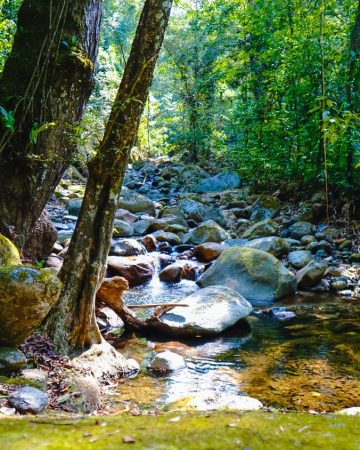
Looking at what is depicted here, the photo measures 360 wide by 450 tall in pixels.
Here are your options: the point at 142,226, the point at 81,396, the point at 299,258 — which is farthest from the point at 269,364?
the point at 142,226

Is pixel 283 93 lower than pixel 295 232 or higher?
higher

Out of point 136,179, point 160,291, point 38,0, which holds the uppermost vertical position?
point 38,0

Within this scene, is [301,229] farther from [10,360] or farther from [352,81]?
[10,360]

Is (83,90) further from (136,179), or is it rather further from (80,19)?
(136,179)

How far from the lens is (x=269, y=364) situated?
14.5 ft

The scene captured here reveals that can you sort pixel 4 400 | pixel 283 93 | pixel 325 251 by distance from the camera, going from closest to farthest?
pixel 4 400 → pixel 325 251 → pixel 283 93

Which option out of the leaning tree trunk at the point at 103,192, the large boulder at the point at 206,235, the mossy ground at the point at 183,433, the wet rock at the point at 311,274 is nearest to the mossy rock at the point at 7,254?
the leaning tree trunk at the point at 103,192

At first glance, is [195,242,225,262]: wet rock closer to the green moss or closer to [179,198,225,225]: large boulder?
[179,198,225,225]: large boulder

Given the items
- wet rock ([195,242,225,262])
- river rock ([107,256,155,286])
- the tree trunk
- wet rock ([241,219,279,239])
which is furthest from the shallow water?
the tree trunk

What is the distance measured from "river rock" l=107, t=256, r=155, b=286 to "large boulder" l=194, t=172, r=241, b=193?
7.82 meters

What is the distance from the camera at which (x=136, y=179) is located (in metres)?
17.7

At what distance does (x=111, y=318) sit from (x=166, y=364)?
1471 mm

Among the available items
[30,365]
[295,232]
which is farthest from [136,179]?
[30,365]

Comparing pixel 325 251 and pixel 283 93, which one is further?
pixel 283 93
